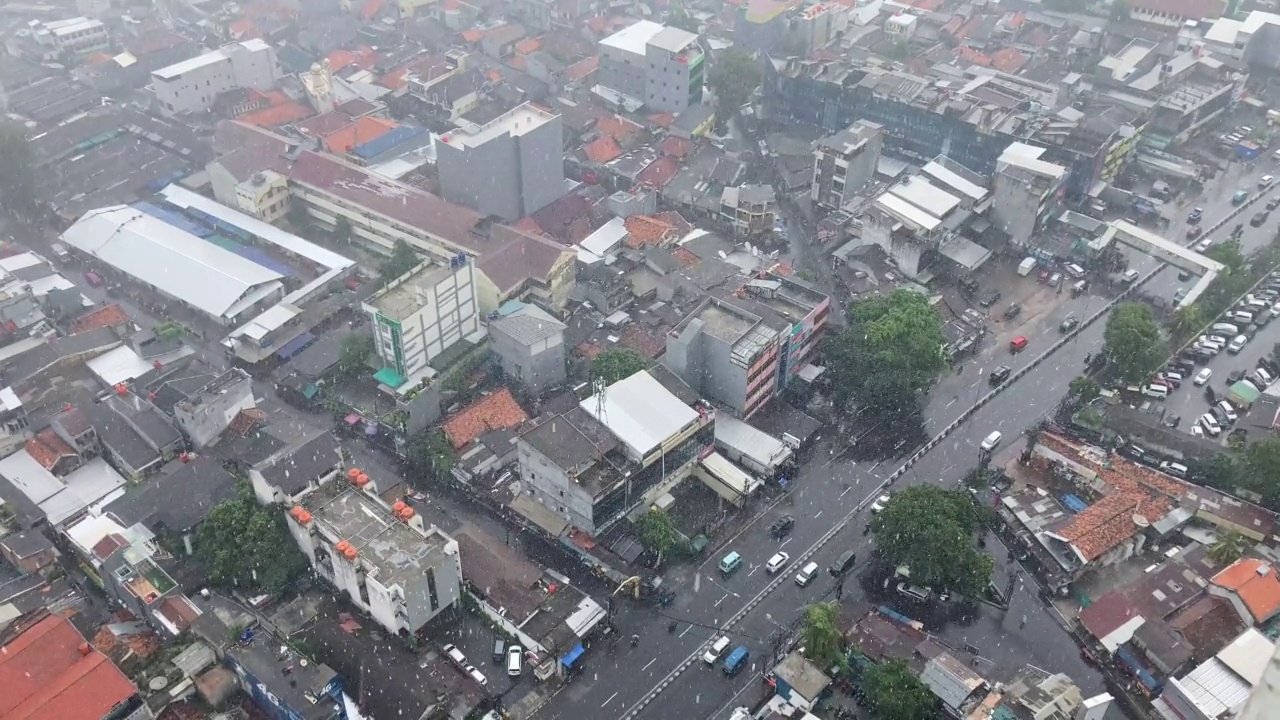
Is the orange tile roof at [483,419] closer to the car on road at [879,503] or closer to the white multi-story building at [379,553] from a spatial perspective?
the white multi-story building at [379,553]

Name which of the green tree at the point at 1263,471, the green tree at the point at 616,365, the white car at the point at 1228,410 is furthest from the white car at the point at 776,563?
the white car at the point at 1228,410

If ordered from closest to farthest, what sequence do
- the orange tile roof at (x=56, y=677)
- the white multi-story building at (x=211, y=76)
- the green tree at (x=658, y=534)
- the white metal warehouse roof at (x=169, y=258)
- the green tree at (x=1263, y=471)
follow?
the orange tile roof at (x=56, y=677) → the green tree at (x=658, y=534) → the green tree at (x=1263, y=471) → the white metal warehouse roof at (x=169, y=258) → the white multi-story building at (x=211, y=76)

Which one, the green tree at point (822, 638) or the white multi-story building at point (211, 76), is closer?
the green tree at point (822, 638)

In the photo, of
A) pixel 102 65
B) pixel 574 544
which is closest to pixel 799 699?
pixel 574 544

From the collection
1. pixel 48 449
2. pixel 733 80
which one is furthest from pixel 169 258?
pixel 733 80

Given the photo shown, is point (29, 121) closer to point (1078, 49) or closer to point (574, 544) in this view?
point (574, 544)
